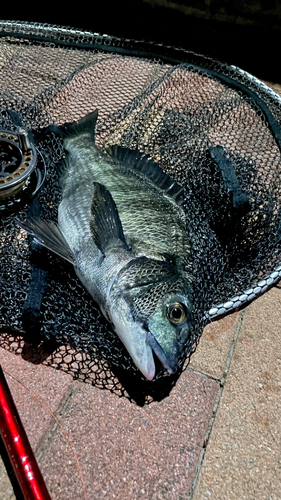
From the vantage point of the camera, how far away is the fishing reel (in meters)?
3.07

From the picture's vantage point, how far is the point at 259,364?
269 centimetres

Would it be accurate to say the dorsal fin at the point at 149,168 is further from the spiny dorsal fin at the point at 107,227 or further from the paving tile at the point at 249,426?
the paving tile at the point at 249,426

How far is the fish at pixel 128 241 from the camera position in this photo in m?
A: 2.12

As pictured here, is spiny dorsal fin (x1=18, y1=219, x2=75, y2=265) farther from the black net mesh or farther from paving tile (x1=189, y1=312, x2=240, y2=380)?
paving tile (x1=189, y1=312, x2=240, y2=380)

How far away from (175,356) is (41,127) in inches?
107

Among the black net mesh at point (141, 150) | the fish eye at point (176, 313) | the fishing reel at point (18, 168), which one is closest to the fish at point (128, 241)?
the fish eye at point (176, 313)

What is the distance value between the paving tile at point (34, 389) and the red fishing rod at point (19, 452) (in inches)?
8.0

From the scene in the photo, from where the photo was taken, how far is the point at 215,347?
2.78 metres

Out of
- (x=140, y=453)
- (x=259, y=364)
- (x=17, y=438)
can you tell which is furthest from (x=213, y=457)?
(x=17, y=438)

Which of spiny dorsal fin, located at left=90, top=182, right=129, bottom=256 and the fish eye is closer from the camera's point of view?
the fish eye

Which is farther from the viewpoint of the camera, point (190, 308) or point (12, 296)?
point (12, 296)

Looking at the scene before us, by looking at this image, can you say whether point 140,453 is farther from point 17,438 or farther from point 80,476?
point 17,438

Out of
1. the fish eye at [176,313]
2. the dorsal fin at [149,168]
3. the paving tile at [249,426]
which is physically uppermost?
the dorsal fin at [149,168]

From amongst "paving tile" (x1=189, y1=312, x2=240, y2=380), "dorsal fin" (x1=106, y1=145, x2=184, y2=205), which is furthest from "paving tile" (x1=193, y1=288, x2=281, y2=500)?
"dorsal fin" (x1=106, y1=145, x2=184, y2=205)
